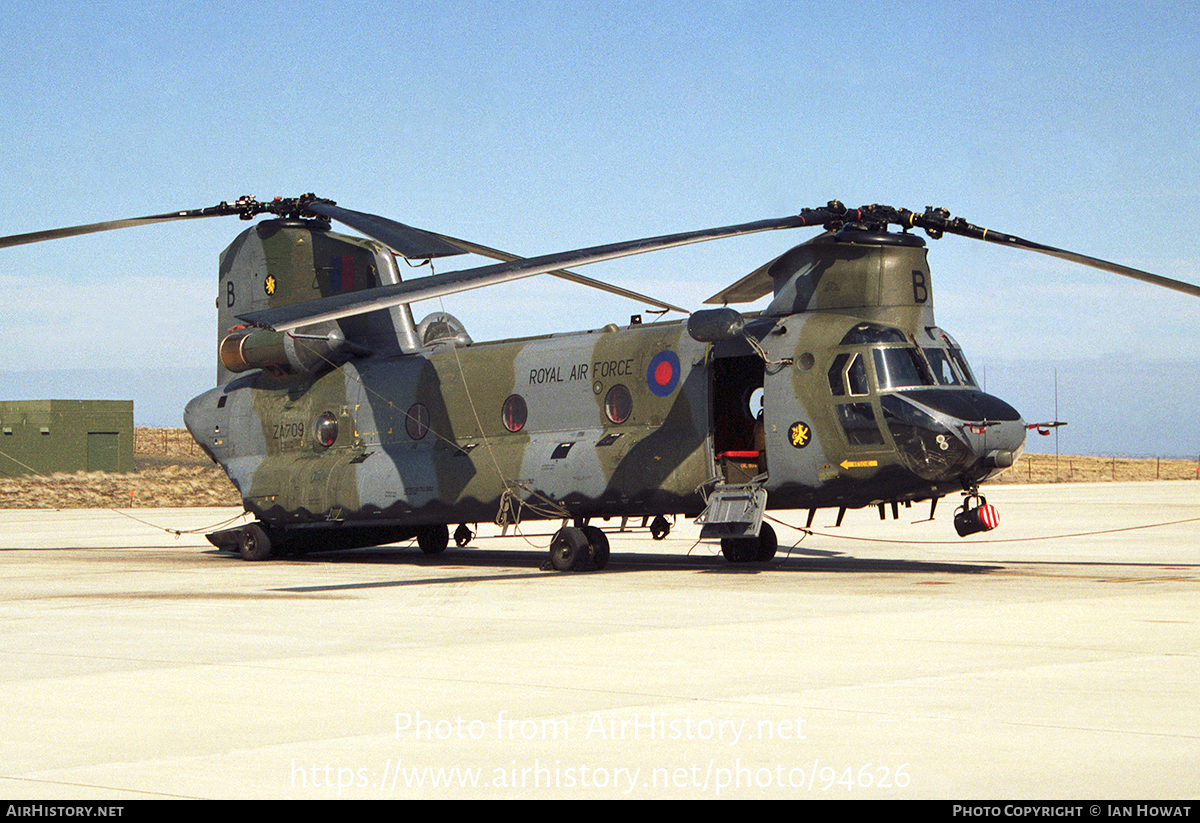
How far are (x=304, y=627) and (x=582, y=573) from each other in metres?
7.00

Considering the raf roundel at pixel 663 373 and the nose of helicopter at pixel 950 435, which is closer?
the nose of helicopter at pixel 950 435

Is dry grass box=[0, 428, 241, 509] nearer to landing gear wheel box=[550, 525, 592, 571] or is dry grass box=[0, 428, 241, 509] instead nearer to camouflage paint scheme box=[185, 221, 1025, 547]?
camouflage paint scheme box=[185, 221, 1025, 547]

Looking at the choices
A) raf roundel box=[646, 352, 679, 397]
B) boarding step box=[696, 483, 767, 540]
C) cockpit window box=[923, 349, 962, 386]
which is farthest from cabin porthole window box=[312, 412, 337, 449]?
cockpit window box=[923, 349, 962, 386]

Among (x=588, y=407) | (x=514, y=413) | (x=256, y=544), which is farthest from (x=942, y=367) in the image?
(x=256, y=544)

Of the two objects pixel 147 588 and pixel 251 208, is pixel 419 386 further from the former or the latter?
pixel 147 588

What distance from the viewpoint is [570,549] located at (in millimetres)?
18750

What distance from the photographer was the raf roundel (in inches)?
734

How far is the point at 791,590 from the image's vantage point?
15312 mm

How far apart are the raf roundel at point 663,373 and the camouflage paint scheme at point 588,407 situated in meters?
0.03

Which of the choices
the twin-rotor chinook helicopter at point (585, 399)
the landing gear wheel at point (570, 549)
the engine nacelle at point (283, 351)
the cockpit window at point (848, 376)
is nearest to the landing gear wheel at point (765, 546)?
the twin-rotor chinook helicopter at point (585, 399)

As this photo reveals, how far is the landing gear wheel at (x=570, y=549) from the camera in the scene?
1870 centimetres

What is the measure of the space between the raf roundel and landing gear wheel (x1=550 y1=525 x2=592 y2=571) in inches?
91.4

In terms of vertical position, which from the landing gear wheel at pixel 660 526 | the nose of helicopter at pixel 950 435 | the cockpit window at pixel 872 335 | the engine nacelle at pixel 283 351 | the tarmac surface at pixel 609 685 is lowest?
the tarmac surface at pixel 609 685

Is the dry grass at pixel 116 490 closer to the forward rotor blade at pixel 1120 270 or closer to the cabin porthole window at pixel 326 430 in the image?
the cabin porthole window at pixel 326 430
